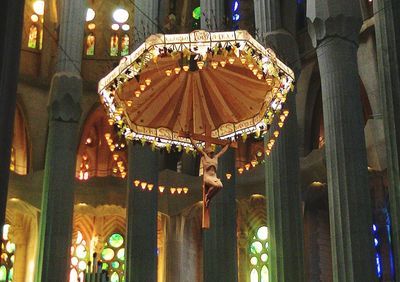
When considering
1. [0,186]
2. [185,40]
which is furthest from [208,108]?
[0,186]

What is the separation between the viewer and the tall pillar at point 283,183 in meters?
16.7

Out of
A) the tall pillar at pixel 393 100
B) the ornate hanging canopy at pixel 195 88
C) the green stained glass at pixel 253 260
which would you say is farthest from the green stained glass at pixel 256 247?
the tall pillar at pixel 393 100

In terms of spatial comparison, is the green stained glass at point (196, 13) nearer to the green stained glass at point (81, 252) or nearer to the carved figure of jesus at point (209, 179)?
the green stained glass at point (81, 252)

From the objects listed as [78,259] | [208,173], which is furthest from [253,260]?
[208,173]

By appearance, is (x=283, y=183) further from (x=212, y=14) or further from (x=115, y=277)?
(x=115, y=277)

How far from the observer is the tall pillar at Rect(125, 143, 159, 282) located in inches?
731

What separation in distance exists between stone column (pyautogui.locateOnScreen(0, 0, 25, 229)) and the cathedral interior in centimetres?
5

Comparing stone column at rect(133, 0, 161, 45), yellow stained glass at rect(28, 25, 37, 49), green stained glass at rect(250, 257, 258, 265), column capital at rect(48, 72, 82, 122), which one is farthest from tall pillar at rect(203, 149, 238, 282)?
yellow stained glass at rect(28, 25, 37, 49)

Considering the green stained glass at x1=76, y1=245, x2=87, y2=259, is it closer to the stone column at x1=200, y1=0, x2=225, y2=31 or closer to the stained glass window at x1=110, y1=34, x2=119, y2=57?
the stained glass window at x1=110, y1=34, x2=119, y2=57

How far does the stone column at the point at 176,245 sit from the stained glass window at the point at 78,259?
303cm

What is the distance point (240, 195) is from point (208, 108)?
7.01 metres

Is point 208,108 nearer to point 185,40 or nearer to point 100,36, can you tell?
point 185,40

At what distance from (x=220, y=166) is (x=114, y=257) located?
792 centimetres

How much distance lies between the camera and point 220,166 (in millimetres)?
19141
